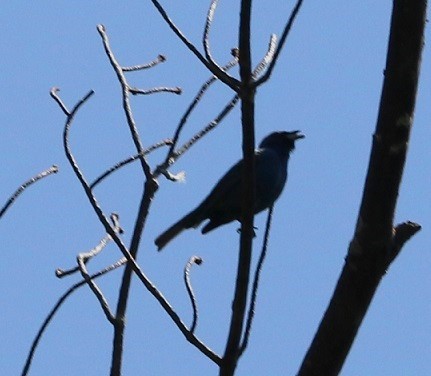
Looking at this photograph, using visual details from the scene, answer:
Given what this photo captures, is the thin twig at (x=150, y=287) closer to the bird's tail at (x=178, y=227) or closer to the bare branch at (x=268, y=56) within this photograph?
the bare branch at (x=268, y=56)

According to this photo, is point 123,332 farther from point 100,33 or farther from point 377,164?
point 100,33

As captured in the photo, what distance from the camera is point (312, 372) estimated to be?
2188mm

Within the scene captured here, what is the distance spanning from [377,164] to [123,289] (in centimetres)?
126

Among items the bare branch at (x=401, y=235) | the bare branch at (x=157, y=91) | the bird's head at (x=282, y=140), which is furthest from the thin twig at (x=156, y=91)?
the bird's head at (x=282, y=140)

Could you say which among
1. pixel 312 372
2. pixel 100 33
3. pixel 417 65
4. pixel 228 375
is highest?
pixel 100 33

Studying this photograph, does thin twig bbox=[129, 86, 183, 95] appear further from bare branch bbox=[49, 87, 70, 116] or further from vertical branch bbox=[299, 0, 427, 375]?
vertical branch bbox=[299, 0, 427, 375]

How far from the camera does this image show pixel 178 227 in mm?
6820

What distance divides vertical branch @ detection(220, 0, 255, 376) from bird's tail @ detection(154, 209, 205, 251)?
4051 millimetres

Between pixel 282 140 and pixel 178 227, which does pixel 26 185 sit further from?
pixel 282 140

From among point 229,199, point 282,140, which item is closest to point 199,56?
point 229,199

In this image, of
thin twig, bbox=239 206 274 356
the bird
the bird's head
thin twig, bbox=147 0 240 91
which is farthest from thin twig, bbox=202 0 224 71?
the bird's head

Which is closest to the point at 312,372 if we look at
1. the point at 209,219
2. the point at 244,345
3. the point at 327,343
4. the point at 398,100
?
the point at 327,343

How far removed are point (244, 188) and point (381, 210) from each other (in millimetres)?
595

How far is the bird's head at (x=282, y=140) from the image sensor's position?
814 cm
